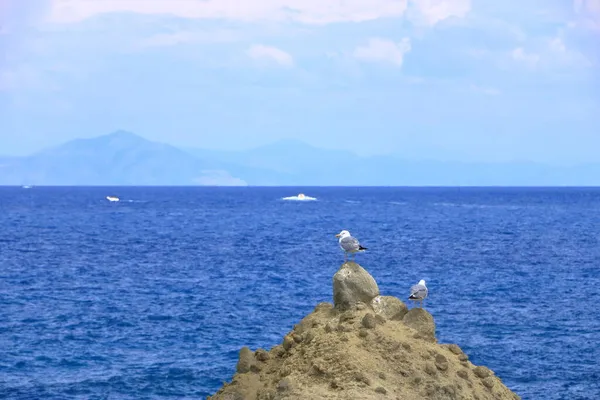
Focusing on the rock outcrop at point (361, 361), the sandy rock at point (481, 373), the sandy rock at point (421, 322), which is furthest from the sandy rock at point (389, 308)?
the sandy rock at point (481, 373)

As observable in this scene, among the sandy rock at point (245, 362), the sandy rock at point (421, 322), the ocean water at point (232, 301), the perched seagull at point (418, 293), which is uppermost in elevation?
the perched seagull at point (418, 293)

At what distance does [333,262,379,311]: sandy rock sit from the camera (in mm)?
20047

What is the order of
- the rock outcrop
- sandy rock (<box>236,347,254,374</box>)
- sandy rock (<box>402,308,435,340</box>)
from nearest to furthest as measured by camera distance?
the rock outcrop → sandy rock (<box>402,308,435,340</box>) → sandy rock (<box>236,347,254,374</box>)

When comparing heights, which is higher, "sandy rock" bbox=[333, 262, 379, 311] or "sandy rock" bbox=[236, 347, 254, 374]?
"sandy rock" bbox=[333, 262, 379, 311]

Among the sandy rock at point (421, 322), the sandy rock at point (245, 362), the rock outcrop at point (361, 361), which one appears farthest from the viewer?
the sandy rock at point (245, 362)

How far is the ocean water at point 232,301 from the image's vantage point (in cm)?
3766

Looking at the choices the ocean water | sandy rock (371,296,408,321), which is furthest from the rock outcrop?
the ocean water

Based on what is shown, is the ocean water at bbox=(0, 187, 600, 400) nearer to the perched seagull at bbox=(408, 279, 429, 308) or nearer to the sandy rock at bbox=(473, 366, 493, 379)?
the perched seagull at bbox=(408, 279, 429, 308)

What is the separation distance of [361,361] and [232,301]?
3805cm

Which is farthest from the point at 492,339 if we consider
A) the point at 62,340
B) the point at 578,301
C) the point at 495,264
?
the point at 495,264

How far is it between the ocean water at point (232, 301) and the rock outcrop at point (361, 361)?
624 inches

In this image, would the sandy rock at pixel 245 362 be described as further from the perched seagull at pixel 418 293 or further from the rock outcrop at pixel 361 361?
the perched seagull at pixel 418 293

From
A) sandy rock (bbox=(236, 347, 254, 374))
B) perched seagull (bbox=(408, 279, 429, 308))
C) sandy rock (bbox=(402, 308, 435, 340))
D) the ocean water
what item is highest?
perched seagull (bbox=(408, 279, 429, 308))

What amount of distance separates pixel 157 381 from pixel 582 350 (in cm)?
1997
